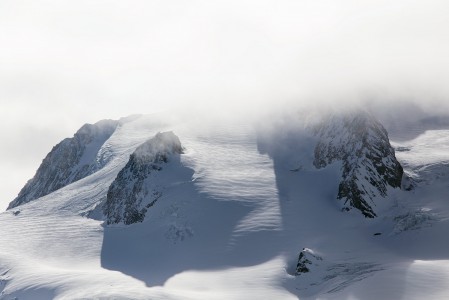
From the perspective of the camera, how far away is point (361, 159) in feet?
322

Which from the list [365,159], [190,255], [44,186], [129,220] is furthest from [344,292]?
[44,186]

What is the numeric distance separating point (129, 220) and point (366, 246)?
112ft

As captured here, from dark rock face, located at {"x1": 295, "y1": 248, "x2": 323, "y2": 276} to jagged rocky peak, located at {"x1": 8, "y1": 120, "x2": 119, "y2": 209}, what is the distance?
73659 millimetres

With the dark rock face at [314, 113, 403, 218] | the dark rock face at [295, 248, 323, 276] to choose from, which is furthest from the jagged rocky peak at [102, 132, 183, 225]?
the dark rock face at [295, 248, 323, 276]

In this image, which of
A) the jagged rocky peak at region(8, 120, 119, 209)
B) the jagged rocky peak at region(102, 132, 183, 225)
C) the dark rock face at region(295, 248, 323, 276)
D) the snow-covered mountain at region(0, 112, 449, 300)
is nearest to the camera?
the snow-covered mountain at region(0, 112, 449, 300)

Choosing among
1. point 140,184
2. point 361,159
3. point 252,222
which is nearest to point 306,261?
point 252,222

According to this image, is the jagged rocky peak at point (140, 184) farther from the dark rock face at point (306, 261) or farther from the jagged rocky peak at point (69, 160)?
the jagged rocky peak at point (69, 160)

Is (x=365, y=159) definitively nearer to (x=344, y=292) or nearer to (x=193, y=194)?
(x=193, y=194)

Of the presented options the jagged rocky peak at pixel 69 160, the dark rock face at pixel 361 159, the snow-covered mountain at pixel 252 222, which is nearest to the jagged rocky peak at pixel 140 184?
the snow-covered mountain at pixel 252 222

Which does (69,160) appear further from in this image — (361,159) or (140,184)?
(361,159)

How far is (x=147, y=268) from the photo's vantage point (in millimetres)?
87000

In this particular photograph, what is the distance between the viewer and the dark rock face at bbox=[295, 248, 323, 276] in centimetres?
7844

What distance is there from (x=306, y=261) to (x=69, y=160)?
8977cm

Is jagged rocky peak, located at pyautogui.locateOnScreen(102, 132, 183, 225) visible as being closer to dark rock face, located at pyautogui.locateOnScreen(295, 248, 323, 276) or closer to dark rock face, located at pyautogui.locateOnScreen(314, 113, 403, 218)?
dark rock face, located at pyautogui.locateOnScreen(314, 113, 403, 218)
